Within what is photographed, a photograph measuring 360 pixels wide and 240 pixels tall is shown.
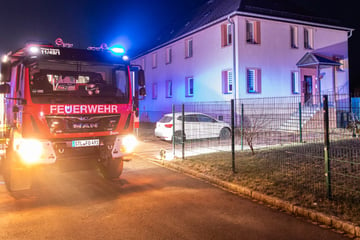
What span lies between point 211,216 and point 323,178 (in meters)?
3.20

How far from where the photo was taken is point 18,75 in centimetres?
732

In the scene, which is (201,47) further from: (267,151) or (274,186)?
(274,186)

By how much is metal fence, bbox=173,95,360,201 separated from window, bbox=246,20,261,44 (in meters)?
7.86

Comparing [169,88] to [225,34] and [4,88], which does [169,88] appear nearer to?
[225,34]

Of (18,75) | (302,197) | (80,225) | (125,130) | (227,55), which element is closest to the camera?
(80,225)

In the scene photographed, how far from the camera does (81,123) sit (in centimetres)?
725

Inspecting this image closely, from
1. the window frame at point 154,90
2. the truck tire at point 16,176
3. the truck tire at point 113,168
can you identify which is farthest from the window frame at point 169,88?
the truck tire at point 16,176

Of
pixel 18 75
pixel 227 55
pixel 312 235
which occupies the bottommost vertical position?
pixel 312 235

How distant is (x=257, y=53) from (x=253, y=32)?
1.33 m

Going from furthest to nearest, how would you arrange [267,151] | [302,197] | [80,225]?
[267,151] < [302,197] < [80,225]

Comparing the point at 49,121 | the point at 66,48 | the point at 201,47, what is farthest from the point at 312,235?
the point at 201,47

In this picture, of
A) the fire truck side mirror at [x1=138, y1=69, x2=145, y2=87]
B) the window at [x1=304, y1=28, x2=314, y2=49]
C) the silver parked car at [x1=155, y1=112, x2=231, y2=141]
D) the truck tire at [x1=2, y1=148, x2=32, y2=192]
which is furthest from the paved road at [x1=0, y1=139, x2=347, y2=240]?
the window at [x1=304, y1=28, x2=314, y2=49]

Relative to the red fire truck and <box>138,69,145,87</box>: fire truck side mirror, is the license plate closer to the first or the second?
the red fire truck

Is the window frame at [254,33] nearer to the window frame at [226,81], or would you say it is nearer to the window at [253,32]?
the window at [253,32]
